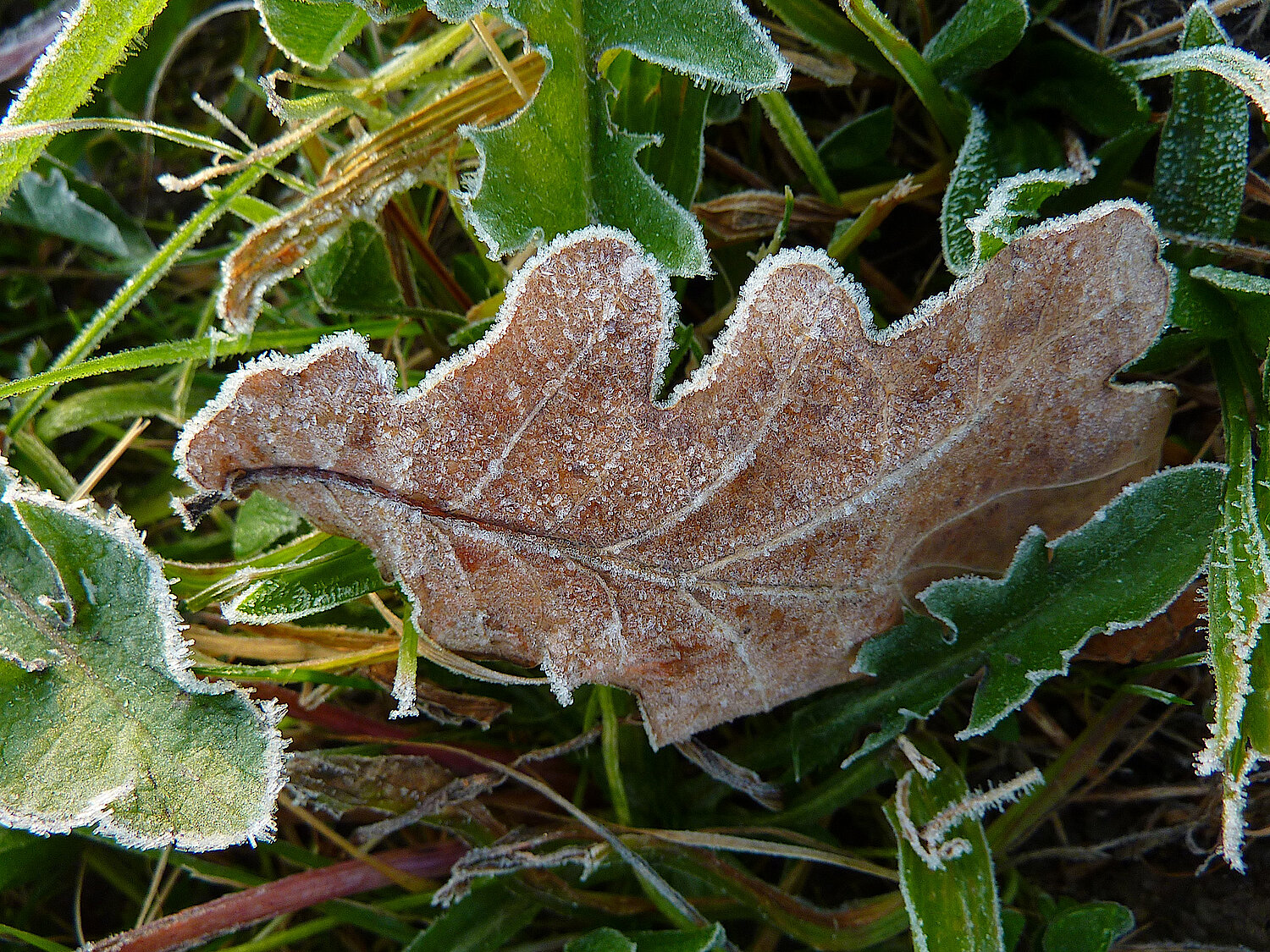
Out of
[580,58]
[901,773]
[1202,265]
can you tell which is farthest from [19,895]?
[1202,265]

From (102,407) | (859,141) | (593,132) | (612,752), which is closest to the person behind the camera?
A: (593,132)

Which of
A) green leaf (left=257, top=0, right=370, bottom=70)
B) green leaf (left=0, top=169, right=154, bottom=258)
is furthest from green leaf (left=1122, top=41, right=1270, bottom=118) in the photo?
green leaf (left=0, top=169, right=154, bottom=258)

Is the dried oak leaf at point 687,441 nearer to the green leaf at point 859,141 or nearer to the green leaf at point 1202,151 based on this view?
the green leaf at point 1202,151

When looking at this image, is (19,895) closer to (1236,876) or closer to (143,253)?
(143,253)

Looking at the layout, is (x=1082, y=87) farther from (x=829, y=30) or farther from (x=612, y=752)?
(x=612, y=752)

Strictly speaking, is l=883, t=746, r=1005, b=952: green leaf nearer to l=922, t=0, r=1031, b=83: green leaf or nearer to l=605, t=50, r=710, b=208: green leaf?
l=605, t=50, r=710, b=208: green leaf

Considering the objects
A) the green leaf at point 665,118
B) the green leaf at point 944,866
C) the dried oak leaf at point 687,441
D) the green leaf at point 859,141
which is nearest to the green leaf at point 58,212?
the dried oak leaf at point 687,441

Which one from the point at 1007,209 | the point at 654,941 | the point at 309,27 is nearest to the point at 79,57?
the point at 309,27
